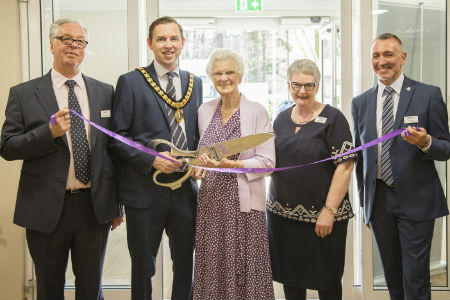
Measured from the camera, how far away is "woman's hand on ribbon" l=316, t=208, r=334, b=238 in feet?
7.89

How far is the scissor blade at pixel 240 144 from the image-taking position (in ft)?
7.20

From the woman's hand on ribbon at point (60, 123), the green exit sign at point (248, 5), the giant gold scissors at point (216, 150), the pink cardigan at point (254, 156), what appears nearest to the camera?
the woman's hand on ribbon at point (60, 123)

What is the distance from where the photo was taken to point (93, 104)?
2373 mm

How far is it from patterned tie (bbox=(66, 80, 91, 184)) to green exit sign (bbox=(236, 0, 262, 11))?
2496 mm

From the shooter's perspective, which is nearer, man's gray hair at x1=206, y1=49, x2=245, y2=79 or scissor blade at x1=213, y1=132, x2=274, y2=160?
scissor blade at x1=213, y1=132, x2=274, y2=160

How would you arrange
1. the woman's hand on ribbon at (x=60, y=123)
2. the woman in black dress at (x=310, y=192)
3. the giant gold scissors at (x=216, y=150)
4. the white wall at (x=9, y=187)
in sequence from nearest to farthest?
the woman's hand on ribbon at (x=60, y=123)
the giant gold scissors at (x=216, y=150)
the woman in black dress at (x=310, y=192)
the white wall at (x=9, y=187)

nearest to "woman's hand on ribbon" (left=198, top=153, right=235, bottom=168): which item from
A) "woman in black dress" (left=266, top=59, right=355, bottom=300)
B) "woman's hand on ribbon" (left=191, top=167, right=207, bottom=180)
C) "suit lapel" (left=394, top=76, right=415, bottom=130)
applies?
"woman's hand on ribbon" (left=191, top=167, right=207, bottom=180)

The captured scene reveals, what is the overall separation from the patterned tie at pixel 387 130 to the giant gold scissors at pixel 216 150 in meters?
0.76

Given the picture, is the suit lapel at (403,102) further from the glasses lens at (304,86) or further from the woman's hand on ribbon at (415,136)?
the glasses lens at (304,86)

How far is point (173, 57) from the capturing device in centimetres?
239

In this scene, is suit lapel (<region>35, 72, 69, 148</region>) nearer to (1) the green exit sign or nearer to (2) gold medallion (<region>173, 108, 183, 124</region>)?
(2) gold medallion (<region>173, 108, 183, 124</region>)


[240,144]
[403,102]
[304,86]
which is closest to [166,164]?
[240,144]

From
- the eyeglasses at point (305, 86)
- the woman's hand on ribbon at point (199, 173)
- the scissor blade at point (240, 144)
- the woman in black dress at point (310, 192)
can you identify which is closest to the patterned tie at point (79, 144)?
the woman's hand on ribbon at point (199, 173)

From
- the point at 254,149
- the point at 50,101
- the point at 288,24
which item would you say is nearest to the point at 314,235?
the point at 254,149
